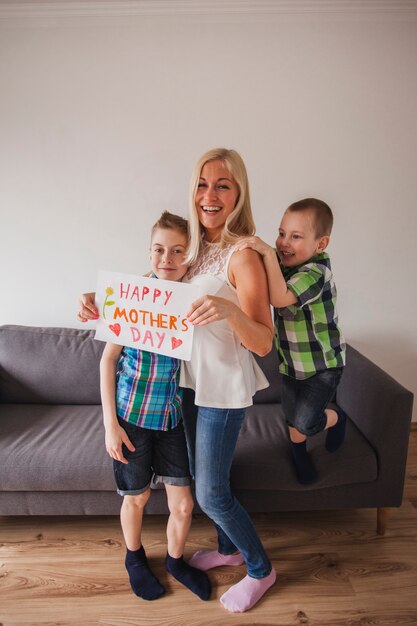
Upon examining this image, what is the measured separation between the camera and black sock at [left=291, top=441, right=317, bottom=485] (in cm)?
140

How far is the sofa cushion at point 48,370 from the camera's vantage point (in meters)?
1.93

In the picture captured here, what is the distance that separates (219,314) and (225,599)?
3.38ft

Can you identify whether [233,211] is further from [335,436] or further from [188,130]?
[188,130]

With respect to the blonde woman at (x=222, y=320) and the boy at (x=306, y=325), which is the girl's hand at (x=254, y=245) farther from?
the boy at (x=306, y=325)

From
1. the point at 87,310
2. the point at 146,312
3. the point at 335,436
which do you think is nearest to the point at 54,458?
the point at 87,310

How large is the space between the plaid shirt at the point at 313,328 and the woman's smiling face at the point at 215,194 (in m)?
0.33

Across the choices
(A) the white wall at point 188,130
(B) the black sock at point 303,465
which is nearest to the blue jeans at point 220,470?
(B) the black sock at point 303,465

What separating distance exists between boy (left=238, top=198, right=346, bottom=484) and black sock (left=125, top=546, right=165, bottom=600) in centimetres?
64

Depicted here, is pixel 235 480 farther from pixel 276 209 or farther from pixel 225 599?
pixel 276 209

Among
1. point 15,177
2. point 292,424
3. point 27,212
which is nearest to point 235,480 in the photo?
point 292,424

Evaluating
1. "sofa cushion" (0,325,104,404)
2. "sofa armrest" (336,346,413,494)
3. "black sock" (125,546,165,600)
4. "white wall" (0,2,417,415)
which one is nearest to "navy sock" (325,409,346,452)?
"sofa armrest" (336,346,413,494)

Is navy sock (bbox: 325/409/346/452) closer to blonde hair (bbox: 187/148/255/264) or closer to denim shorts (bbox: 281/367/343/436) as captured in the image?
denim shorts (bbox: 281/367/343/436)

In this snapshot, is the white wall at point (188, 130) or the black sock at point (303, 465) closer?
the black sock at point (303, 465)

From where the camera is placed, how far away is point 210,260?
3.51 feet
